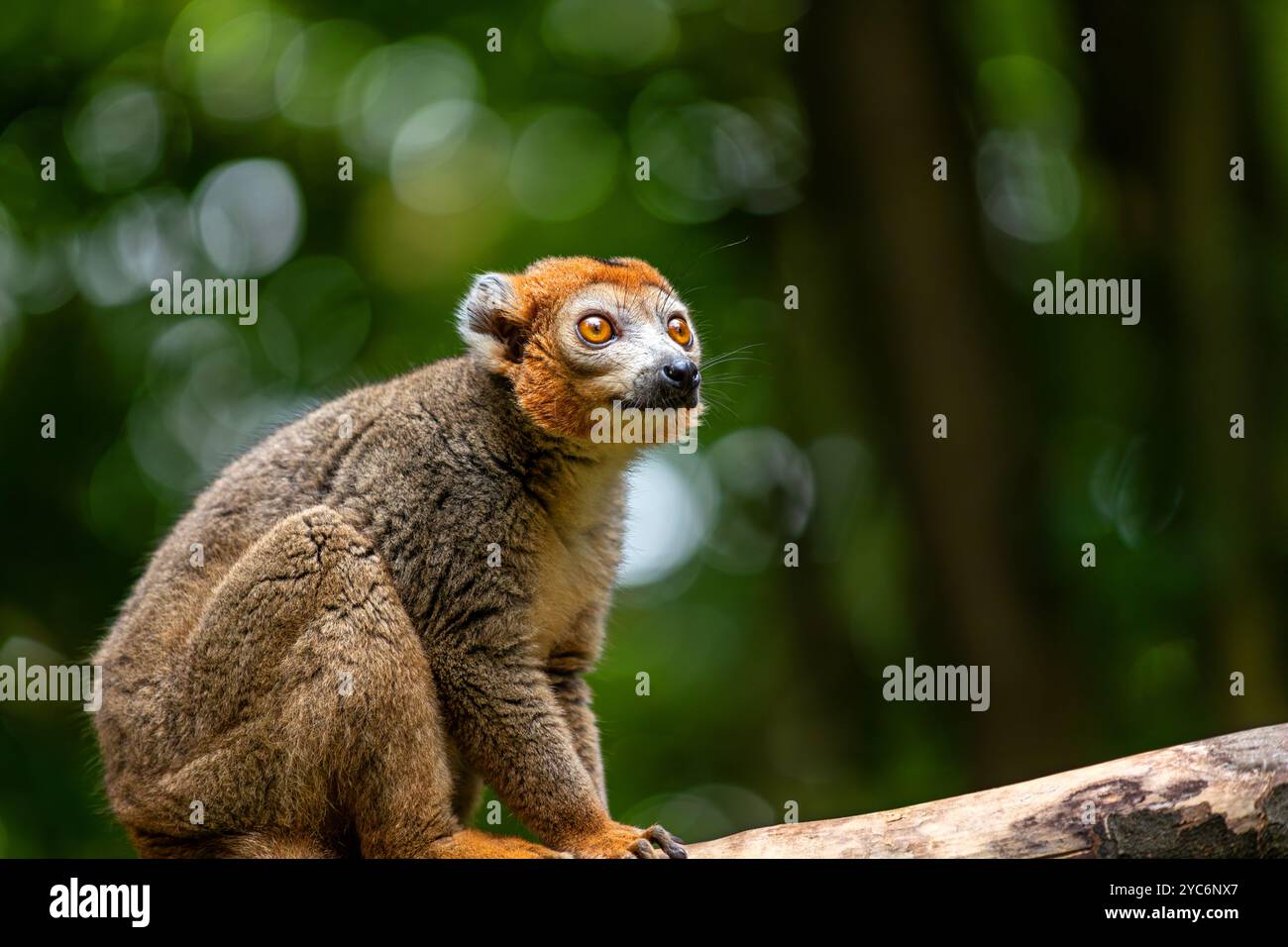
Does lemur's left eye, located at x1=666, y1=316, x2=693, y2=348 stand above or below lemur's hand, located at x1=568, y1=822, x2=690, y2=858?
above

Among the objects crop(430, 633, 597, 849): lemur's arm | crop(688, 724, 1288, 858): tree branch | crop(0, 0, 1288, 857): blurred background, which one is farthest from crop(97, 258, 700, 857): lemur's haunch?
crop(0, 0, 1288, 857): blurred background

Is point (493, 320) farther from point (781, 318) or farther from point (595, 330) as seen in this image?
point (781, 318)

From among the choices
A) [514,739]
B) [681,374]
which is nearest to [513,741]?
[514,739]

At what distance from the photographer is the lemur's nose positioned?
901 centimetres

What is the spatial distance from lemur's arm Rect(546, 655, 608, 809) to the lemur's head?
1.72m

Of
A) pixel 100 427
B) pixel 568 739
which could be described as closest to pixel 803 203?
pixel 100 427

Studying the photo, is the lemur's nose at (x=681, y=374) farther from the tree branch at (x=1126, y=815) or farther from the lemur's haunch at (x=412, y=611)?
the tree branch at (x=1126, y=815)

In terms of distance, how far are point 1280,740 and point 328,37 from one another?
1704 cm

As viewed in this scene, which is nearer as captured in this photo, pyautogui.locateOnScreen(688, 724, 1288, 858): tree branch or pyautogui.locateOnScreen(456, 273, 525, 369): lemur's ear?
pyautogui.locateOnScreen(688, 724, 1288, 858): tree branch

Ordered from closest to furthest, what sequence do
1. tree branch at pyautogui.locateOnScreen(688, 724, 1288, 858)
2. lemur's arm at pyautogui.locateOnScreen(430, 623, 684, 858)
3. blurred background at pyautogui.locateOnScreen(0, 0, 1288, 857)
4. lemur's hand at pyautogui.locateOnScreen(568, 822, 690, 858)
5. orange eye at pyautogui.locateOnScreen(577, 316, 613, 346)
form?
tree branch at pyautogui.locateOnScreen(688, 724, 1288, 858), lemur's hand at pyautogui.locateOnScreen(568, 822, 690, 858), lemur's arm at pyautogui.locateOnScreen(430, 623, 684, 858), orange eye at pyautogui.locateOnScreen(577, 316, 613, 346), blurred background at pyautogui.locateOnScreen(0, 0, 1288, 857)

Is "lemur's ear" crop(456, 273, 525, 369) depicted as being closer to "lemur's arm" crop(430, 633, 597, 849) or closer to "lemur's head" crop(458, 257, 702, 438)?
"lemur's head" crop(458, 257, 702, 438)

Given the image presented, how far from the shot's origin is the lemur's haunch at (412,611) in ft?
25.0

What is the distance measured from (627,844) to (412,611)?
196 centimetres

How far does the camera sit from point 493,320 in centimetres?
947
